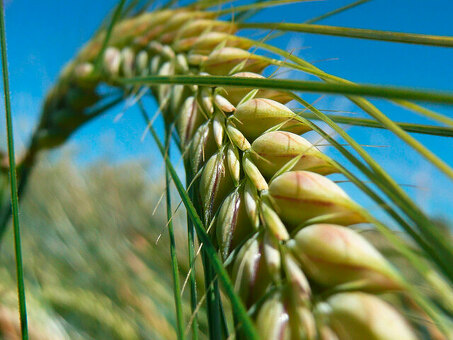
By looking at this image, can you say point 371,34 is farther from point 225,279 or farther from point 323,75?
point 225,279

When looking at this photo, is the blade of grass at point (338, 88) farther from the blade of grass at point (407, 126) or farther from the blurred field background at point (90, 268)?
the blurred field background at point (90, 268)

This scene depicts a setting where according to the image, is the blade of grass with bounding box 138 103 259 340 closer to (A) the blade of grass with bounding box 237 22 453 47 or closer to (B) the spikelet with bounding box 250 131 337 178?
(B) the spikelet with bounding box 250 131 337 178

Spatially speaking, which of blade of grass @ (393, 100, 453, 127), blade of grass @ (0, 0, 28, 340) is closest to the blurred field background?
blade of grass @ (0, 0, 28, 340)

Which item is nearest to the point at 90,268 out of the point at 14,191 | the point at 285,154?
the point at 14,191

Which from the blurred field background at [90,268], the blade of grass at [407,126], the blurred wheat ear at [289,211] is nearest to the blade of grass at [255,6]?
the blurred wheat ear at [289,211]

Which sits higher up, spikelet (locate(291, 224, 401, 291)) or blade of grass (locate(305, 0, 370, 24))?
blade of grass (locate(305, 0, 370, 24))

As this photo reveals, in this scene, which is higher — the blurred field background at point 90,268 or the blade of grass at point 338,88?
the blade of grass at point 338,88

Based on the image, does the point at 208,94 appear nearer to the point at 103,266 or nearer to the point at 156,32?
the point at 156,32

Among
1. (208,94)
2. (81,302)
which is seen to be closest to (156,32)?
(208,94)
